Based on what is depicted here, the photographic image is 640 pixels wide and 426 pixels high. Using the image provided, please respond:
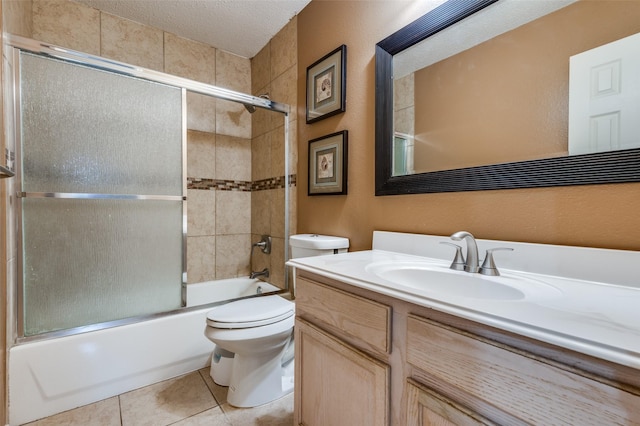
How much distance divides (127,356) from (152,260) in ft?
1.68

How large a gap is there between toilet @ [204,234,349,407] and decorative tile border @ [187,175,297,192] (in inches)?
29.0

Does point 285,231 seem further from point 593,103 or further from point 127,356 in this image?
point 593,103

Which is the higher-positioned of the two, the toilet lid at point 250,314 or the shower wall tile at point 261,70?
the shower wall tile at point 261,70

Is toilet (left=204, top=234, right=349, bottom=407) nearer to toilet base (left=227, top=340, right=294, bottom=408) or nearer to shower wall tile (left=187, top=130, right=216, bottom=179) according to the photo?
toilet base (left=227, top=340, right=294, bottom=408)

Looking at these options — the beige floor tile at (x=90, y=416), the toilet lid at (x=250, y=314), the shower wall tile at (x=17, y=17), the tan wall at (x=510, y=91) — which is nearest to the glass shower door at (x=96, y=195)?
the shower wall tile at (x=17, y=17)

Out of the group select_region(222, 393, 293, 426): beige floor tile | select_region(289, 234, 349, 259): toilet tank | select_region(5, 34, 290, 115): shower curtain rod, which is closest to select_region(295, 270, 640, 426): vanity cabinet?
select_region(222, 393, 293, 426): beige floor tile

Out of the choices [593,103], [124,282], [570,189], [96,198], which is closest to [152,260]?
[124,282]

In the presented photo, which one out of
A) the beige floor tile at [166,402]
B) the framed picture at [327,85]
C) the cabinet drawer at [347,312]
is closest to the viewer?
the cabinet drawer at [347,312]

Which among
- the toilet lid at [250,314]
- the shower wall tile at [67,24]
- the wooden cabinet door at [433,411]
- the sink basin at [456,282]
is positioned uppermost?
the shower wall tile at [67,24]

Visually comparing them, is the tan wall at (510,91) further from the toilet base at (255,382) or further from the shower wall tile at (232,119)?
the shower wall tile at (232,119)

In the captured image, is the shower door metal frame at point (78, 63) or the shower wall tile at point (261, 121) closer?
the shower door metal frame at point (78, 63)

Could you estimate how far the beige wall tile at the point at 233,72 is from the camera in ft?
8.02

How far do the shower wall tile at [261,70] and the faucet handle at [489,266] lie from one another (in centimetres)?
216

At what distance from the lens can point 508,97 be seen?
3.16 feet
